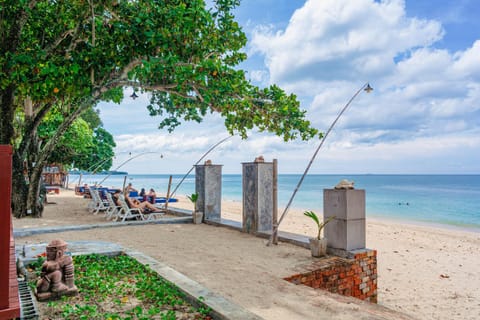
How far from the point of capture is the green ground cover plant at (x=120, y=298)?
→ 10.5 feet

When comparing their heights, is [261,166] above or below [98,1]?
below

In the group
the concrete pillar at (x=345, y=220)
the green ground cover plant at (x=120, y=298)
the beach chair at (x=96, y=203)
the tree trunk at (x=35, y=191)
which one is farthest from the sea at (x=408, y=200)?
the green ground cover plant at (x=120, y=298)

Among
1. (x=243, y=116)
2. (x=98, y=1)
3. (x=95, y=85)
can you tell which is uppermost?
(x=98, y=1)

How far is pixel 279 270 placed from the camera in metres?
5.11

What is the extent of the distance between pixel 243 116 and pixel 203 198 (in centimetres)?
275

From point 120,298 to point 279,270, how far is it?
237 cm

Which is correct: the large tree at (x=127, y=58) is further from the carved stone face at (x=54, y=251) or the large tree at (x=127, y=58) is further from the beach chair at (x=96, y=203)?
the carved stone face at (x=54, y=251)

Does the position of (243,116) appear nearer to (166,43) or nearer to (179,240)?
(166,43)

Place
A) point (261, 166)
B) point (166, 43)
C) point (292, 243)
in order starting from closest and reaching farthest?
1. point (292, 243)
2. point (261, 166)
3. point (166, 43)

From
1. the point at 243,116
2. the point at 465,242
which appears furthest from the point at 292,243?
the point at 465,242

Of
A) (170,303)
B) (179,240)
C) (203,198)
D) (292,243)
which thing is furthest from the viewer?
(203,198)

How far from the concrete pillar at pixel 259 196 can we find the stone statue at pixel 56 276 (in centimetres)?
461

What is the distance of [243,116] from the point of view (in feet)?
34.2

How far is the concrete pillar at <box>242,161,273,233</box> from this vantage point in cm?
778
